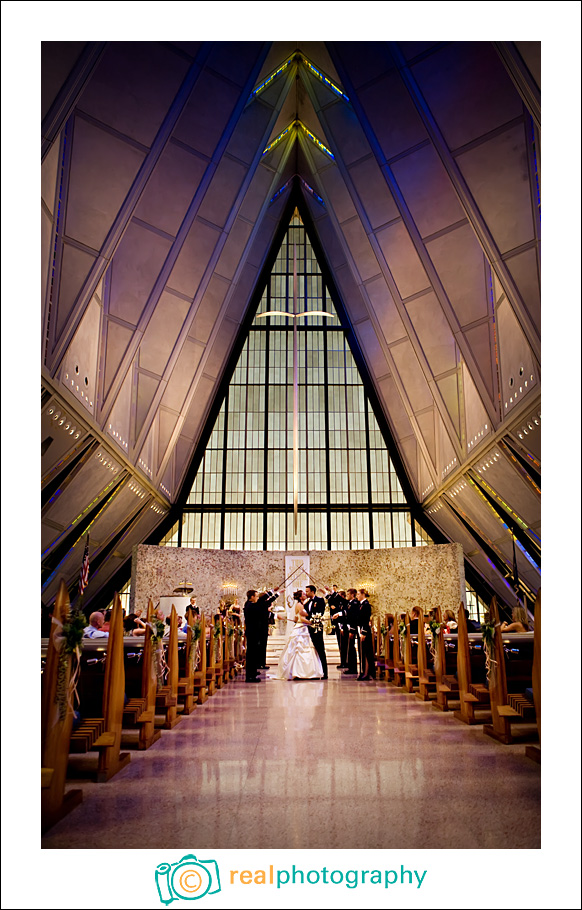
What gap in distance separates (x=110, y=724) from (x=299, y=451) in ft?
60.2

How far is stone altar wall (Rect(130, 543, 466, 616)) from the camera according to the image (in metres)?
17.8

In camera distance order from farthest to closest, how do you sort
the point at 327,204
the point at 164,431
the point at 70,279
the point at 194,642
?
the point at 164,431 < the point at 327,204 < the point at 70,279 < the point at 194,642

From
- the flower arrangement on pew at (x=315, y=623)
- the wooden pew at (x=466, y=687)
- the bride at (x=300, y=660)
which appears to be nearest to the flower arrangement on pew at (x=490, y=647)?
the wooden pew at (x=466, y=687)

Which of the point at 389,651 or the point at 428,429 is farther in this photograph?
the point at 428,429

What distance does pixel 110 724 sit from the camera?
4.35 meters

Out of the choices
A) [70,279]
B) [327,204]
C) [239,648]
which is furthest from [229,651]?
[327,204]

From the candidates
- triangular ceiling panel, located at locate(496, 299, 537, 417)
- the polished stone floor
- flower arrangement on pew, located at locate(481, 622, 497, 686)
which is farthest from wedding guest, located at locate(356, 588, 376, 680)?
flower arrangement on pew, located at locate(481, 622, 497, 686)

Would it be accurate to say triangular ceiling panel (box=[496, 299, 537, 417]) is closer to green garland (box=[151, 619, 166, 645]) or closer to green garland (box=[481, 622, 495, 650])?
green garland (box=[481, 622, 495, 650])

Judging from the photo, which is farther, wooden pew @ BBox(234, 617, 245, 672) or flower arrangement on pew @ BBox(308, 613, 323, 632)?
wooden pew @ BBox(234, 617, 245, 672)

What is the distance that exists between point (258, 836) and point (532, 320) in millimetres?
8363

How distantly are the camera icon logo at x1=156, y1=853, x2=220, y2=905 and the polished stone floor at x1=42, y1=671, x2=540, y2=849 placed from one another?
2.25ft

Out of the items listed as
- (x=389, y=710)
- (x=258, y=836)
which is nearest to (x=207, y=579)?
(x=389, y=710)

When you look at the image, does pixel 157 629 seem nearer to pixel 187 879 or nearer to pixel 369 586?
pixel 187 879

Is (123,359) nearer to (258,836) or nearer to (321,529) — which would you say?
(258,836)
